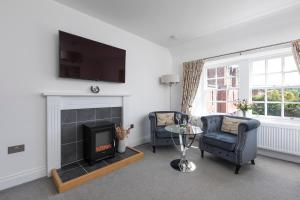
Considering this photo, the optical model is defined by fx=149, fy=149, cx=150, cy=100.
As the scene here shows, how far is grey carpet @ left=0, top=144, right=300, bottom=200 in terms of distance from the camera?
1.79 meters

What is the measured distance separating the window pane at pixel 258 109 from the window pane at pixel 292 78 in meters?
0.60

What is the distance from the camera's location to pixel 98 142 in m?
2.53

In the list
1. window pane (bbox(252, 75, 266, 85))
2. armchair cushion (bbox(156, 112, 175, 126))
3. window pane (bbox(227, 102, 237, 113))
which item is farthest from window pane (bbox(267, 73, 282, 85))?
armchair cushion (bbox(156, 112, 175, 126))

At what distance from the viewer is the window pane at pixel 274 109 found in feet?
9.85

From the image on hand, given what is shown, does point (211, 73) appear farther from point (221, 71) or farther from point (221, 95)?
point (221, 95)

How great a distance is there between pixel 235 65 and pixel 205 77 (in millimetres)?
784

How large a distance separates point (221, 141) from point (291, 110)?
1652 millimetres

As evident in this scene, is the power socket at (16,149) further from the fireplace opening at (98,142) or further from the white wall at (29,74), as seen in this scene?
the fireplace opening at (98,142)

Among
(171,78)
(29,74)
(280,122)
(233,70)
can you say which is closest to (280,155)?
(280,122)

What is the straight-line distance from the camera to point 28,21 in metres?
2.07

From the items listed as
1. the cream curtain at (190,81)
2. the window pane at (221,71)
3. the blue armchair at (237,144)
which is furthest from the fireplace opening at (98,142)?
the window pane at (221,71)

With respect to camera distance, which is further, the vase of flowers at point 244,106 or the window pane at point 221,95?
the window pane at point 221,95

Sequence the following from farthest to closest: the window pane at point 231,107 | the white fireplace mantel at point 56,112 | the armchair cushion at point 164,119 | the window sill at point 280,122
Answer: the window pane at point 231,107
the armchair cushion at point 164,119
the window sill at point 280,122
the white fireplace mantel at point 56,112

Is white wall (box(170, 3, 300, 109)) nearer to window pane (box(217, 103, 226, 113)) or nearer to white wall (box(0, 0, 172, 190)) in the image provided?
window pane (box(217, 103, 226, 113))
